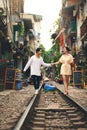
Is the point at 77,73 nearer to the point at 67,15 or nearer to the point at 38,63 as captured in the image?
the point at 38,63

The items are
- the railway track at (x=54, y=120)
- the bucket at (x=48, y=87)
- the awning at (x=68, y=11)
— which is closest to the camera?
the railway track at (x=54, y=120)

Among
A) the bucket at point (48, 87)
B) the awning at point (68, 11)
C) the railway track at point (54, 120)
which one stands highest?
the awning at point (68, 11)

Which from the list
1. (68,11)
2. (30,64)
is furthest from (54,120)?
(68,11)

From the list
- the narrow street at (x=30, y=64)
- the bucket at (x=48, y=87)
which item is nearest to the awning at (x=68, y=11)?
the narrow street at (x=30, y=64)

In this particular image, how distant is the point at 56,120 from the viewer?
7398mm

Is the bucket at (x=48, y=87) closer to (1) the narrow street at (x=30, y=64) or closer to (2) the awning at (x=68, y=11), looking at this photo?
(1) the narrow street at (x=30, y=64)

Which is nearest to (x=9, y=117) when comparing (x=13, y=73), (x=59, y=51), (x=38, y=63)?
(x=38, y=63)

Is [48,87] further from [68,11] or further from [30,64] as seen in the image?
[68,11]

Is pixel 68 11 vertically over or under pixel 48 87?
over

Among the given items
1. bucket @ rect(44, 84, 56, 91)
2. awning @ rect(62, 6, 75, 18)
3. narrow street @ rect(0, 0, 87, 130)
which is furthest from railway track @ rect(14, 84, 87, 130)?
awning @ rect(62, 6, 75, 18)

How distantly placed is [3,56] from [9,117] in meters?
24.0

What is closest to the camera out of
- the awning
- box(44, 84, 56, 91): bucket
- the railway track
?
the railway track

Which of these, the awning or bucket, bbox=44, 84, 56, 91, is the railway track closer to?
bucket, bbox=44, 84, 56, 91

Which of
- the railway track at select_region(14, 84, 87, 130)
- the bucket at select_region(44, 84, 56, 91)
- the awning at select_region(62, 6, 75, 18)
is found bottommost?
the railway track at select_region(14, 84, 87, 130)
